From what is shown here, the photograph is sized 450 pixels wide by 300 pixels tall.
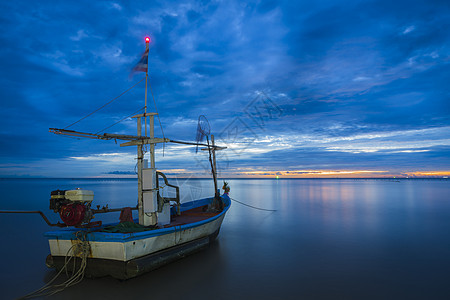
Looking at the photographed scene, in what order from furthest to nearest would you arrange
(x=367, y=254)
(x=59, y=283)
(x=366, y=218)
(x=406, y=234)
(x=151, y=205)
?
(x=366, y=218), (x=406, y=234), (x=367, y=254), (x=151, y=205), (x=59, y=283)

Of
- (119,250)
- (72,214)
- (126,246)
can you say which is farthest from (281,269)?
(72,214)

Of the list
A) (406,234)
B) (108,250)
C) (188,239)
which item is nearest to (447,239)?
(406,234)

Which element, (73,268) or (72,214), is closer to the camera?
(72,214)

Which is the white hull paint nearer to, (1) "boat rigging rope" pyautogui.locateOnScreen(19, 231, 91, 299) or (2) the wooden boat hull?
(2) the wooden boat hull

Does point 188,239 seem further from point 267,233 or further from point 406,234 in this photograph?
point 406,234

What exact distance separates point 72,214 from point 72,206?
0.77 ft

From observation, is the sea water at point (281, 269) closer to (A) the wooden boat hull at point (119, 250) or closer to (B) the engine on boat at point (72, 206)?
(A) the wooden boat hull at point (119, 250)

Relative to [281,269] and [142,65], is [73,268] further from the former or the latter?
[142,65]

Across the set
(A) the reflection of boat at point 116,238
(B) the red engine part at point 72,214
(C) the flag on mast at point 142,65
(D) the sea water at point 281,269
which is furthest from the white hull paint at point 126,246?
(C) the flag on mast at point 142,65

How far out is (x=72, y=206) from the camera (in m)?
7.79

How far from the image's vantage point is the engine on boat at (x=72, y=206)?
775 cm

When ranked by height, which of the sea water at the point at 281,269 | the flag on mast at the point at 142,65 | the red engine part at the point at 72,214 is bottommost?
the sea water at the point at 281,269

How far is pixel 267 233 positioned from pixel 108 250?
36.7ft

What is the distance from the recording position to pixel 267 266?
10273 mm
